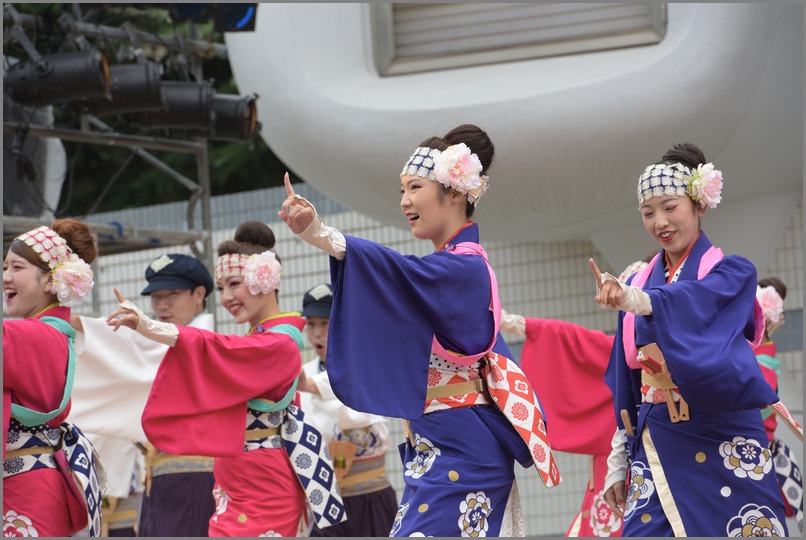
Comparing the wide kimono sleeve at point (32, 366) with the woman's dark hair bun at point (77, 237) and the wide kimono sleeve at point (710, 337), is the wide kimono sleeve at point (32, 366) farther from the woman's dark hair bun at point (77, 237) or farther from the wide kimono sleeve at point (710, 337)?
the wide kimono sleeve at point (710, 337)

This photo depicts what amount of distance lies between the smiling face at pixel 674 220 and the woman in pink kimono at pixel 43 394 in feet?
6.40

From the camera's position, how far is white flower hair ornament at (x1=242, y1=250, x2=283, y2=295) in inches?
196

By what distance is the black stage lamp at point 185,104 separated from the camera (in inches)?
312

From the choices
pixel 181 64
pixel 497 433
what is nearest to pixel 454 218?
pixel 497 433

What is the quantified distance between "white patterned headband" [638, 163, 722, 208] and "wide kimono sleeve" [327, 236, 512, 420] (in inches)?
30.0

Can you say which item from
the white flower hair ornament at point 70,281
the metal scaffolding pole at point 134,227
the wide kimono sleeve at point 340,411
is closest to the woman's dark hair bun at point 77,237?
the white flower hair ornament at point 70,281

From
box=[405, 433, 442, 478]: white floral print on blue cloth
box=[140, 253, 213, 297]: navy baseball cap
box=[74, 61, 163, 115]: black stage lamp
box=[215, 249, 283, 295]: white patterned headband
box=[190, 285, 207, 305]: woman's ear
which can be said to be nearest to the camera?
box=[405, 433, 442, 478]: white floral print on blue cloth

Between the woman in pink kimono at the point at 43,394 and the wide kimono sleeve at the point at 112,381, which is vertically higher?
the woman in pink kimono at the point at 43,394

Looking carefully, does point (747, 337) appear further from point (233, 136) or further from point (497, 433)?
point (233, 136)

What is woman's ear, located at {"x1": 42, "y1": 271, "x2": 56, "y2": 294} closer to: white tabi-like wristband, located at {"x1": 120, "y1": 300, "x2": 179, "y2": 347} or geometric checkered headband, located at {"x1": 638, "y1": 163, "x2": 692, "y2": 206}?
white tabi-like wristband, located at {"x1": 120, "y1": 300, "x2": 179, "y2": 347}

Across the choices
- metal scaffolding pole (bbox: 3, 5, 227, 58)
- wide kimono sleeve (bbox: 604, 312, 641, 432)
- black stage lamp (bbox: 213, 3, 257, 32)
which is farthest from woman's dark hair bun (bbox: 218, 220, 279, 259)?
metal scaffolding pole (bbox: 3, 5, 227, 58)

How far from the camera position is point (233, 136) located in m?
8.27

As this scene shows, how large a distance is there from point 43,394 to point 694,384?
2079 mm

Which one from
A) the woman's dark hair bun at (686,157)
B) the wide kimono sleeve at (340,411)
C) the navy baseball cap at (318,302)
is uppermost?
the woman's dark hair bun at (686,157)
